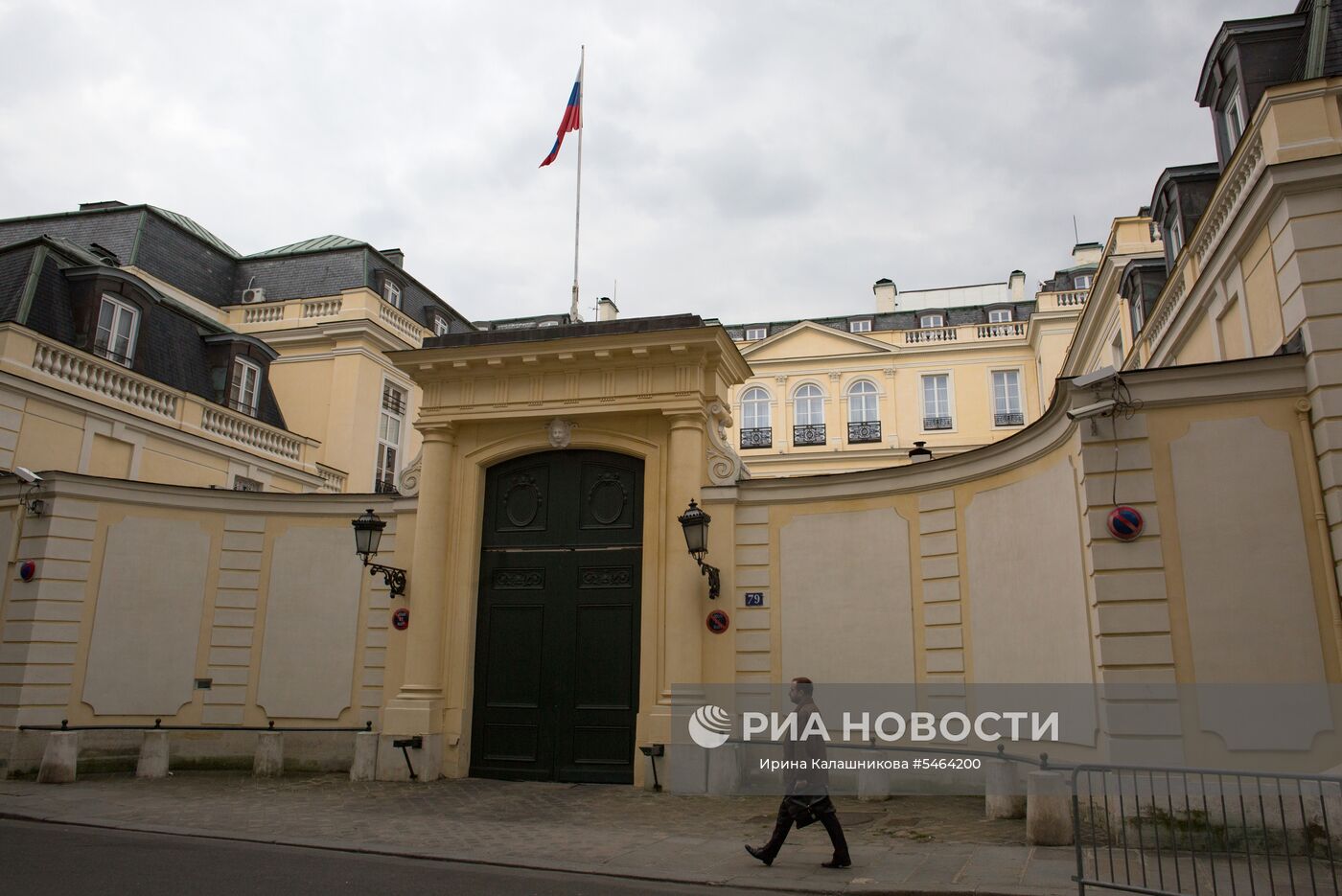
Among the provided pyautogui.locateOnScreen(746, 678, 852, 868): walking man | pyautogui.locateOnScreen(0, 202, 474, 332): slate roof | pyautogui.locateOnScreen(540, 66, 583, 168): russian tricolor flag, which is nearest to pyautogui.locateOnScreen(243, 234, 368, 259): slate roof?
pyautogui.locateOnScreen(0, 202, 474, 332): slate roof

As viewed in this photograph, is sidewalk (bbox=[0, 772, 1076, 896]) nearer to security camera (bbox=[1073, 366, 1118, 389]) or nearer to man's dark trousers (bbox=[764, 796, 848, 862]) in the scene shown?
man's dark trousers (bbox=[764, 796, 848, 862])

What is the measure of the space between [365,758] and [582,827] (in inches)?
178

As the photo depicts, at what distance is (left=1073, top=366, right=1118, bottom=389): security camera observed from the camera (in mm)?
8562

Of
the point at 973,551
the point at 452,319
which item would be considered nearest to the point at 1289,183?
the point at 973,551

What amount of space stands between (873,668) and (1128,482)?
4.36 m

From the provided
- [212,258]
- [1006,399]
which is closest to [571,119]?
[212,258]

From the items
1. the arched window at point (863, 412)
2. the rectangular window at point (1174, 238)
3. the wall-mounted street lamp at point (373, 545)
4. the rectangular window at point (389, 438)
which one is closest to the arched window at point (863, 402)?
the arched window at point (863, 412)

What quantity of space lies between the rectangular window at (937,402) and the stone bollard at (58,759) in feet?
96.5

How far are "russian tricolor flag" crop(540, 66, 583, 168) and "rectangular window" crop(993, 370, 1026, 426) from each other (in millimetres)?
23267

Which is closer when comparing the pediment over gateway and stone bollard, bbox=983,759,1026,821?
stone bollard, bbox=983,759,1026,821

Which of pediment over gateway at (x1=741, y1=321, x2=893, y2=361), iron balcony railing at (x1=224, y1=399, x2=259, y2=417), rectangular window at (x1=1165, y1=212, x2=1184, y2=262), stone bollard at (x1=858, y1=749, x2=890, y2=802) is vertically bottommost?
stone bollard at (x1=858, y1=749, x2=890, y2=802)

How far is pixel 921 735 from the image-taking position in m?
11.4

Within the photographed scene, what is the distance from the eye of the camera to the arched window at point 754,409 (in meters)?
37.4

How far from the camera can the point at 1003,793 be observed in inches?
371
